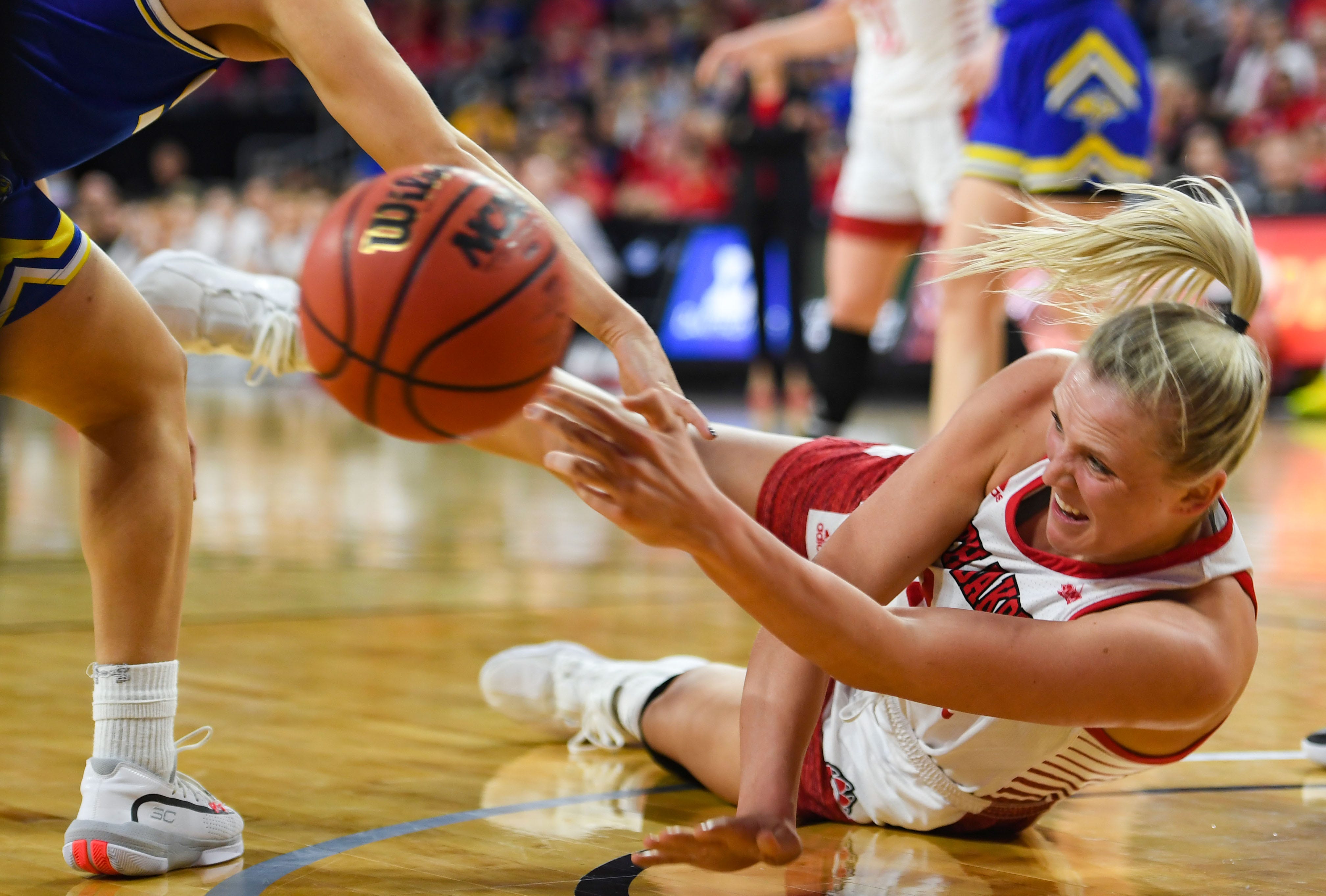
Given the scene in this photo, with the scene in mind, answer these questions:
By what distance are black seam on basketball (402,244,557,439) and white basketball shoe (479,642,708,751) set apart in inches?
44.3

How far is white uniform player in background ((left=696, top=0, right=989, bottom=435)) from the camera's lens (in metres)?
5.50

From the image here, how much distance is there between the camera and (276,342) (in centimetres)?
285

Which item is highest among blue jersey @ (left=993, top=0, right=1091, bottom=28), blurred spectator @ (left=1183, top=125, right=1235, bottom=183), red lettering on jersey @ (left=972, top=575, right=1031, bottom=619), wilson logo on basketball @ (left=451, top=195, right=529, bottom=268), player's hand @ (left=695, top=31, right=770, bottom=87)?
blue jersey @ (left=993, top=0, right=1091, bottom=28)

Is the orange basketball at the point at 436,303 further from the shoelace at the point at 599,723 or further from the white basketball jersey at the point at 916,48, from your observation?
the white basketball jersey at the point at 916,48

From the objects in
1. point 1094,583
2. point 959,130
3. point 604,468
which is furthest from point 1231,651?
point 959,130

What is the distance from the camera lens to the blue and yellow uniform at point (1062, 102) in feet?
15.1

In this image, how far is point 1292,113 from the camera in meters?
12.5

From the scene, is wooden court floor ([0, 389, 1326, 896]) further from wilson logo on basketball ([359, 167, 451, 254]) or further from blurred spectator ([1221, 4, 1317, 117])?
blurred spectator ([1221, 4, 1317, 117])

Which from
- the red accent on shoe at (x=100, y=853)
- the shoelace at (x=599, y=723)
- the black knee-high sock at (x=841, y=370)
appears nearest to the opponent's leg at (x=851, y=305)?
the black knee-high sock at (x=841, y=370)

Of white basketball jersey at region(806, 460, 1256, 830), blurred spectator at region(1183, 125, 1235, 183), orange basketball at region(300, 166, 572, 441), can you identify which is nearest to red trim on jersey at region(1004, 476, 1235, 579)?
white basketball jersey at region(806, 460, 1256, 830)

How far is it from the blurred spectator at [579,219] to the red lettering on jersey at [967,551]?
11762 millimetres

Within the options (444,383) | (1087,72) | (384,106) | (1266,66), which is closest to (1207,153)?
(1266,66)

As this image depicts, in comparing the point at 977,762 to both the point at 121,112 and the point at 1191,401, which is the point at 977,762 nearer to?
the point at 1191,401

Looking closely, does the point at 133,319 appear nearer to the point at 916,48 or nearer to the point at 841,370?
the point at 841,370
